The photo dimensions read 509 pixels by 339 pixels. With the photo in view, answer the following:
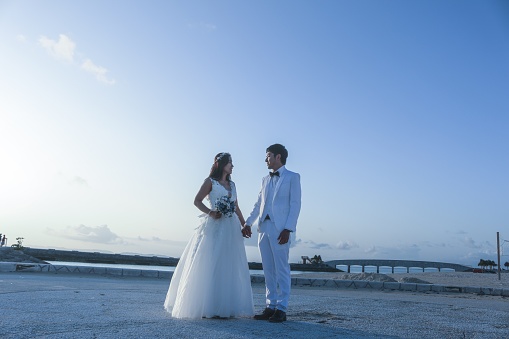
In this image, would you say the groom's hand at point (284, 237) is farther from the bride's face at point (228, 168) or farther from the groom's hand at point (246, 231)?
the bride's face at point (228, 168)

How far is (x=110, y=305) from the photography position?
18.0ft

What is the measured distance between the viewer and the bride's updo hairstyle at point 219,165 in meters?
5.76

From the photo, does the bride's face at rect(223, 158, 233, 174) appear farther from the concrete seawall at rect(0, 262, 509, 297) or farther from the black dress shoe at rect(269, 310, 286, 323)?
the concrete seawall at rect(0, 262, 509, 297)

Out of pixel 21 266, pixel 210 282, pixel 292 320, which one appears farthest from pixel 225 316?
pixel 21 266

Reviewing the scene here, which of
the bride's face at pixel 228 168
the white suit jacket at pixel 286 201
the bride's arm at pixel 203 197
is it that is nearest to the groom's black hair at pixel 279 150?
the white suit jacket at pixel 286 201

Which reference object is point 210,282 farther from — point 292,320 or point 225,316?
point 292,320

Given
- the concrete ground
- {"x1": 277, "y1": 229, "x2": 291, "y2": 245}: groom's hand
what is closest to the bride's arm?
{"x1": 277, "y1": 229, "x2": 291, "y2": 245}: groom's hand

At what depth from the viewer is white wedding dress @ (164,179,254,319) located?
16.3ft

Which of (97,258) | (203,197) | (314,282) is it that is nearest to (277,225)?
(203,197)

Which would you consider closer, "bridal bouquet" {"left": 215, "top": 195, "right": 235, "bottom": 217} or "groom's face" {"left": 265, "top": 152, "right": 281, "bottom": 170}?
"groom's face" {"left": 265, "top": 152, "right": 281, "bottom": 170}

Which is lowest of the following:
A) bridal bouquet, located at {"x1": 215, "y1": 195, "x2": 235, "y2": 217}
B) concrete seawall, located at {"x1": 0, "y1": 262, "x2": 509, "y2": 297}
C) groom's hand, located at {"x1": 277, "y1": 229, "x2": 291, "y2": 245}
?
concrete seawall, located at {"x1": 0, "y1": 262, "x2": 509, "y2": 297}

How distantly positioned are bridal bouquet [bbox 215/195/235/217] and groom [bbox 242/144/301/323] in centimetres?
42

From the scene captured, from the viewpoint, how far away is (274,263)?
5.12m

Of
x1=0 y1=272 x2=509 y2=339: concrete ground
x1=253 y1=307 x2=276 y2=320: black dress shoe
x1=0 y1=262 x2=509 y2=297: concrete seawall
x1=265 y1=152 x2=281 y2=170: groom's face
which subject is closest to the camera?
x1=0 y1=272 x2=509 y2=339: concrete ground
